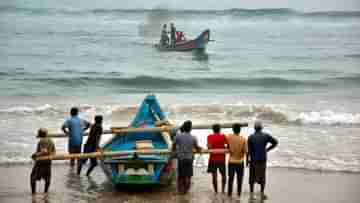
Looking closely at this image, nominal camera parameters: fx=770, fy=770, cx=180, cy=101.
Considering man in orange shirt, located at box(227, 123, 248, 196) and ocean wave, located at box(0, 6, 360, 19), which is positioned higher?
ocean wave, located at box(0, 6, 360, 19)

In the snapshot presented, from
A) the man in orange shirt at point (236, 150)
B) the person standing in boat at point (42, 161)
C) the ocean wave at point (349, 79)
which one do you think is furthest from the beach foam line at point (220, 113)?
the ocean wave at point (349, 79)

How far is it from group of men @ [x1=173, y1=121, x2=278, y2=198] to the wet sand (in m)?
0.30

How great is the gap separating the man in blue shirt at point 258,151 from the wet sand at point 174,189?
33 centimetres

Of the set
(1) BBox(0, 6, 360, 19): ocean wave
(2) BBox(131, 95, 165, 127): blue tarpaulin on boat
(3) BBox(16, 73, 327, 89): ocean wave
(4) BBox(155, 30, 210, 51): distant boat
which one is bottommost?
(2) BBox(131, 95, 165, 127): blue tarpaulin on boat

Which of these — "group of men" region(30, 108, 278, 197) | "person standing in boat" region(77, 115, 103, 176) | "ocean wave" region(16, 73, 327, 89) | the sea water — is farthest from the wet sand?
"ocean wave" region(16, 73, 327, 89)

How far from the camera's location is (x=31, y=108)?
20984 millimetres

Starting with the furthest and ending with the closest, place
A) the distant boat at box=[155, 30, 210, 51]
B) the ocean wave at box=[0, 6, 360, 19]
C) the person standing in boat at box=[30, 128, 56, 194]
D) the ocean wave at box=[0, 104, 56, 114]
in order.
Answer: the ocean wave at box=[0, 6, 360, 19] < the distant boat at box=[155, 30, 210, 51] < the ocean wave at box=[0, 104, 56, 114] < the person standing in boat at box=[30, 128, 56, 194]

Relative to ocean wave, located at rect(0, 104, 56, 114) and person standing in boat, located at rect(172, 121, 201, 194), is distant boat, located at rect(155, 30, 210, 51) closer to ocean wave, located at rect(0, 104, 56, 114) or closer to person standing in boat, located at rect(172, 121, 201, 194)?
ocean wave, located at rect(0, 104, 56, 114)

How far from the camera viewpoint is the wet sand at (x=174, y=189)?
10.5m

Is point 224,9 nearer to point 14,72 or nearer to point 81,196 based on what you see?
point 14,72

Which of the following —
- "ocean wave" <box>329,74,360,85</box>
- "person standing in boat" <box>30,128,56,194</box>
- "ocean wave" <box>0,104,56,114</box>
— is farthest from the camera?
"ocean wave" <box>329,74,360,85</box>

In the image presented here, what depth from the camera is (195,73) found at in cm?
3288

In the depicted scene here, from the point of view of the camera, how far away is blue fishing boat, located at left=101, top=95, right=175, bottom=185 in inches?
413

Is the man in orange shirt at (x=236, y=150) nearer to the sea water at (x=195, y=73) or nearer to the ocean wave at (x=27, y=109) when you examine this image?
the sea water at (x=195, y=73)
